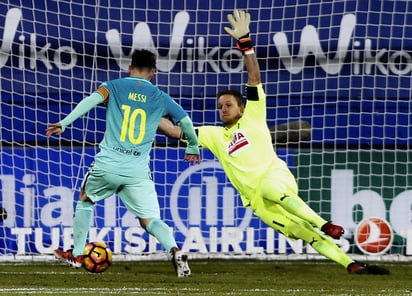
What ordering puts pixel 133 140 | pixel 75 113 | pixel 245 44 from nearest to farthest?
pixel 75 113 < pixel 133 140 < pixel 245 44

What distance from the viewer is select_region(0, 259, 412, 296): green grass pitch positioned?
7934 millimetres

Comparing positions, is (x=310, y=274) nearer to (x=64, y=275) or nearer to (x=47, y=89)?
(x=64, y=275)

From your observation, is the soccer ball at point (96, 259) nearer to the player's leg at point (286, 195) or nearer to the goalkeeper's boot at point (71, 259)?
the goalkeeper's boot at point (71, 259)

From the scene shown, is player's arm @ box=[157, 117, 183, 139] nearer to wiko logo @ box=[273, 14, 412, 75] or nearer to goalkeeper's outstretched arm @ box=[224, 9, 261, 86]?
goalkeeper's outstretched arm @ box=[224, 9, 261, 86]

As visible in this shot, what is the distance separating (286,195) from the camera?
8.75 metres

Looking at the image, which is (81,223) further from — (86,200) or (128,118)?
(128,118)

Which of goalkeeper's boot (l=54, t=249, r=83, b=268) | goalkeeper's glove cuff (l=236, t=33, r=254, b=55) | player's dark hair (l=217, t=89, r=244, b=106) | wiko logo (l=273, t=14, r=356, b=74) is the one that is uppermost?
wiko logo (l=273, t=14, r=356, b=74)

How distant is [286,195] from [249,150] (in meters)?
0.64

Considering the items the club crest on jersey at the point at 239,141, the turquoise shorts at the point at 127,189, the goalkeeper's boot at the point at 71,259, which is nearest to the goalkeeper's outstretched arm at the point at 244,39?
the club crest on jersey at the point at 239,141

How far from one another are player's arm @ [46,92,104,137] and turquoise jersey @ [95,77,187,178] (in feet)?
0.49

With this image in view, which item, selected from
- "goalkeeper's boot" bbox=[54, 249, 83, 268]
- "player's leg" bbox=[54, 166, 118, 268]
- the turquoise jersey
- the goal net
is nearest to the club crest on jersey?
the turquoise jersey

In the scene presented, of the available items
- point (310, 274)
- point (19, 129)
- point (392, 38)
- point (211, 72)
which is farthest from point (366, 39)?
point (19, 129)

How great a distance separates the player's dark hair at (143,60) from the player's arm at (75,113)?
417mm

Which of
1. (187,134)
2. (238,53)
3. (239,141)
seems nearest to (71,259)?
(187,134)
